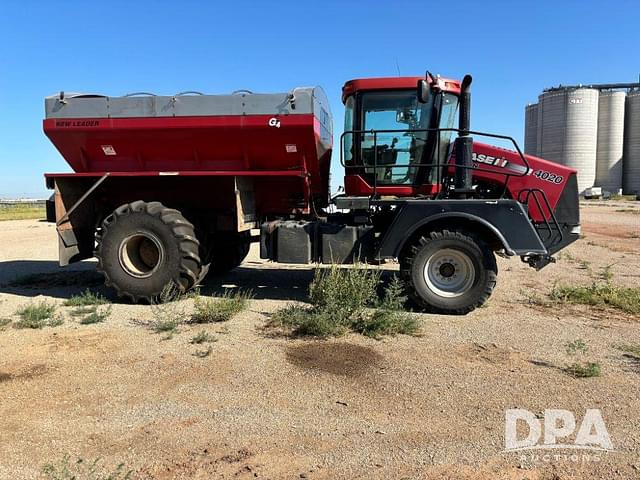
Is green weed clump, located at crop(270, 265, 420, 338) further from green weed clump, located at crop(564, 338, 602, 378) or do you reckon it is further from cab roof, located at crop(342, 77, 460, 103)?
cab roof, located at crop(342, 77, 460, 103)

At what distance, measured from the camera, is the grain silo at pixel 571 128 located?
59.1m

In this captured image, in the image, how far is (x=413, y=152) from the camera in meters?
7.60

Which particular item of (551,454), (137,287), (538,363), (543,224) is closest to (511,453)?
(551,454)

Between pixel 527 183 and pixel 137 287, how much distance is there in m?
5.94

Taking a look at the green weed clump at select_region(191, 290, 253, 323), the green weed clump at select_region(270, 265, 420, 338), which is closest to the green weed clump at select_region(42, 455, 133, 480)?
the green weed clump at select_region(270, 265, 420, 338)

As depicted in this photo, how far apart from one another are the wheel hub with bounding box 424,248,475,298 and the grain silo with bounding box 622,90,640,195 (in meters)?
66.0

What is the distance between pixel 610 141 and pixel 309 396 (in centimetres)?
6837

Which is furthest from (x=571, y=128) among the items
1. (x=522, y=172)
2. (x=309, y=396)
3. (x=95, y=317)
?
(x=309, y=396)

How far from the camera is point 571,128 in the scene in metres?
59.1

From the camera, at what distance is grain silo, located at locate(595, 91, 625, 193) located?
6078 cm

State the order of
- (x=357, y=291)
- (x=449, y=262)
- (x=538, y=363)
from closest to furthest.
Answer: (x=538, y=363)
(x=357, y=291)
(x=449, y=262)

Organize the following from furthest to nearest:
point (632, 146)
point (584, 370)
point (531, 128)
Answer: point (531, 128)
point (632, 146)
point (584, 370)

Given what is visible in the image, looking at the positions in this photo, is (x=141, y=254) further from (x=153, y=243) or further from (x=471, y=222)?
(x=471, y=222)

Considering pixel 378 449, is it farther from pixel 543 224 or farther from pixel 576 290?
pixel 576 290
